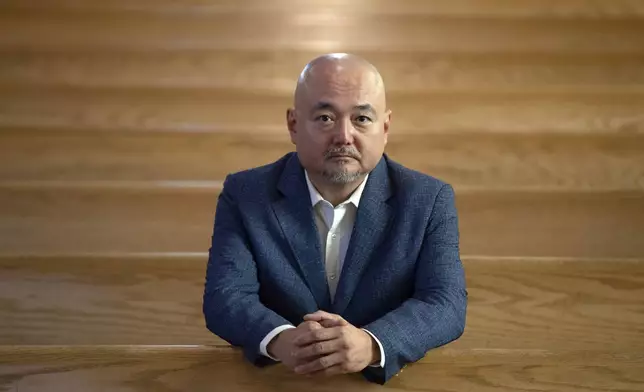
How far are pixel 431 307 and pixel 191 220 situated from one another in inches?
35.0

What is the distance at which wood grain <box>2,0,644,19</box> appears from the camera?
2.28 metres

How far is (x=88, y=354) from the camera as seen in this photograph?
3.60ft

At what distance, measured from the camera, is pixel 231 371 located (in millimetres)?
1062

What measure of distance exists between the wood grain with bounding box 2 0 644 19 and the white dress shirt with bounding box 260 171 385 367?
1307 mm

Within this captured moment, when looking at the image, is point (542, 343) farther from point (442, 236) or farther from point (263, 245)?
point (263, 245)

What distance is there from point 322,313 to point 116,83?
4.46ft

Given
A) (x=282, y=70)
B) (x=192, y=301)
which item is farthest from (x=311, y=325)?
(x=282, y=70)

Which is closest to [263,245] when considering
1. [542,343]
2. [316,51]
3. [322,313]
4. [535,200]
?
[322,313]

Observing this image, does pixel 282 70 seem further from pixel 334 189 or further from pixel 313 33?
pixel 334 189

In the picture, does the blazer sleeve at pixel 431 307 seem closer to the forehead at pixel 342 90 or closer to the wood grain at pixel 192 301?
the forehead at pixel 342 90

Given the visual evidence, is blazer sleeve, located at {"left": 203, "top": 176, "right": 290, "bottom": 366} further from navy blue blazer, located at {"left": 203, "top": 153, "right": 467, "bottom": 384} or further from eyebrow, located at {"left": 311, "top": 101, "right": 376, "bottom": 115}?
eyebrow, located at {"left": 311, "top": 101, "right": 376, "bottom": 115}

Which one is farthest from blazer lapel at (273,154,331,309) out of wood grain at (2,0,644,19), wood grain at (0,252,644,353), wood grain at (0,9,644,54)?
wood grain at (2,0,644,19)

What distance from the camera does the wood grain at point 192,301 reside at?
1.54 meters

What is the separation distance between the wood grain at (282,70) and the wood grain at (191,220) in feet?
1.26
